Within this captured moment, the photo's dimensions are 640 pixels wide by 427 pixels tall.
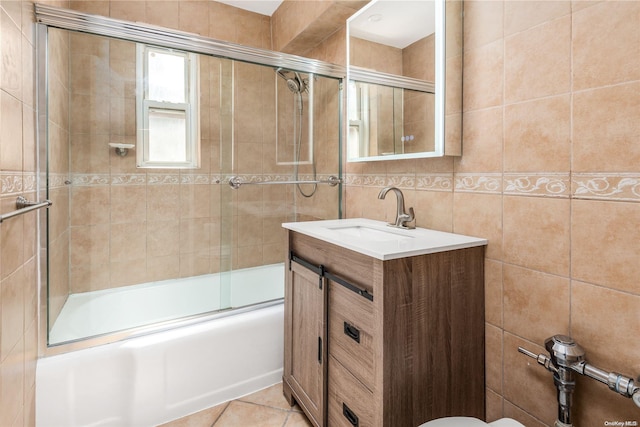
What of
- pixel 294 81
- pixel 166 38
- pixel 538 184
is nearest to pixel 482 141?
pixel 538 184

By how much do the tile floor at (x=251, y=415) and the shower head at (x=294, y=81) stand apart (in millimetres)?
1859

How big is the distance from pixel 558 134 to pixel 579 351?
641 millimetres

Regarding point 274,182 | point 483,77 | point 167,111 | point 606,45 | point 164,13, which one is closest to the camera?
point 606,45

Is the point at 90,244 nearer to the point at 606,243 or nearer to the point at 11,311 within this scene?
the point at 11,311

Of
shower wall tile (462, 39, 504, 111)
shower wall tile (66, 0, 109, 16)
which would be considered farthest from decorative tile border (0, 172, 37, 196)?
shower wall tile (462, 39, 504, 111)

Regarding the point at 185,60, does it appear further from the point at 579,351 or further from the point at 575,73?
the point at 579,351

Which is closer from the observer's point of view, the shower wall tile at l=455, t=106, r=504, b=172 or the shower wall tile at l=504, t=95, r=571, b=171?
the shower wall tile at l=504, t=95, r=571, b=171

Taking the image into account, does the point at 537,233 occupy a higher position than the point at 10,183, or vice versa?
the point at 10,183

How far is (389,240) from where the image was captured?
1320 millimetres

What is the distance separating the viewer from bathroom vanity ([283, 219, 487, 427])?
1.02 metres

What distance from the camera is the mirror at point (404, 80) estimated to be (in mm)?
1323

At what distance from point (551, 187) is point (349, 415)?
3.38 ft

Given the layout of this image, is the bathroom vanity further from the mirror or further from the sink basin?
the mirror

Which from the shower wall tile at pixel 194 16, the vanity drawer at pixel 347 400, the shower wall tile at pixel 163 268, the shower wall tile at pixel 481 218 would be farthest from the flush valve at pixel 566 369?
the shower wall tile at pixel 194 16
